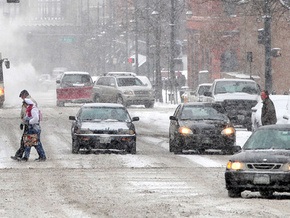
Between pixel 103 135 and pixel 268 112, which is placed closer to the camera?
pixel 268 112

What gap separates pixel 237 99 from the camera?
1631 inches

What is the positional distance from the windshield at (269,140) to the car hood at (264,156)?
0.41 metres

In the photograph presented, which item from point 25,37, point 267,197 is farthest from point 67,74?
point 25,37

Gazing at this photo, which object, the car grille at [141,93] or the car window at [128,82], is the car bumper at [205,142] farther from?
the car window at [128,82]

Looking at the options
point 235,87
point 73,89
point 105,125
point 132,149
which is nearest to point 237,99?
point 235,87

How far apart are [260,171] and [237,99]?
75.9 feet

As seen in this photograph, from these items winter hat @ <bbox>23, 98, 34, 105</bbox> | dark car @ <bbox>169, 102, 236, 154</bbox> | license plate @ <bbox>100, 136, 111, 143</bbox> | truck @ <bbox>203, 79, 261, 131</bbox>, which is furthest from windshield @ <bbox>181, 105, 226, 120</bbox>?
truck @ <bbox>203, 79, 261, 131</bbox>

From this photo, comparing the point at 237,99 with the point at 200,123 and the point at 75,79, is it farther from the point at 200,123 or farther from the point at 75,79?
the point at 75,79

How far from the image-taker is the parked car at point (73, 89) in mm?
59344

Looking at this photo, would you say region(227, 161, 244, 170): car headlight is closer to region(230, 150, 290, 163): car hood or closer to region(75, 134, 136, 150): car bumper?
region(230, 150, 290, 163): car hood

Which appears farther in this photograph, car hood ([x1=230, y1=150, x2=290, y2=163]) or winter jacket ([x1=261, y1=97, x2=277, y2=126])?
winter jacket ([x1=261, y1=97, x2=277, y2=126])

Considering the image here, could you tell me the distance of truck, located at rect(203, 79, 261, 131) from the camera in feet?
135

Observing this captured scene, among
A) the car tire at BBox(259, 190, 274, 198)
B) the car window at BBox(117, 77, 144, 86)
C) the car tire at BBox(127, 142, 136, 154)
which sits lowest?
the car window at BBox(117, 77, 144, 86)

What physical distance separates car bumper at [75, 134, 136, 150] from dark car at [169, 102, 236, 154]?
128 cm
